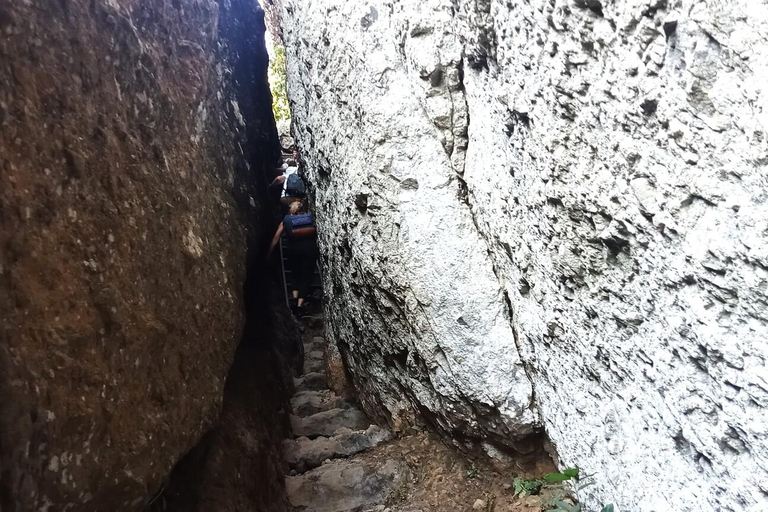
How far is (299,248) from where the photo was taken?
5633 millimetres

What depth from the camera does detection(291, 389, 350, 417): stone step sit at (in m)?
4.39

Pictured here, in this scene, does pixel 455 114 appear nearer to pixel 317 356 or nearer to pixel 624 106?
pixel 624 106

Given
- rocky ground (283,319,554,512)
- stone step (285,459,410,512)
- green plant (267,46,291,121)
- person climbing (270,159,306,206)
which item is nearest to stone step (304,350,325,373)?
rocky ground (283,319,554,512)

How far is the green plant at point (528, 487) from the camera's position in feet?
8.53

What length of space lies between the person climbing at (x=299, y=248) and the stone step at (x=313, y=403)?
55.0 inches

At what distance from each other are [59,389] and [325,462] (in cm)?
227

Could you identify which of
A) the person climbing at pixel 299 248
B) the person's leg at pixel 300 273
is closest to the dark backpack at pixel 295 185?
the person climbing at pixel 299 248

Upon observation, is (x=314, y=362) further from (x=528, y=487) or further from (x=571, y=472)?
(x=571, y=472)

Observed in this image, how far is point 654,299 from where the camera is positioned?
1.57 metres

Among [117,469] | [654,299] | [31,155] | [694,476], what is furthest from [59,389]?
[694,476]

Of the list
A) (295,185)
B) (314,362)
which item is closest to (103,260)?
(295,185)

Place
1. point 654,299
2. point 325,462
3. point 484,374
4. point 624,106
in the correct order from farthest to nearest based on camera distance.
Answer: point 325,462 < point 484,374 < point 654,299 < point 624,106

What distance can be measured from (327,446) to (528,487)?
4.83ft

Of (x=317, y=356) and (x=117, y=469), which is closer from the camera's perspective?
(x=117, y=469)
